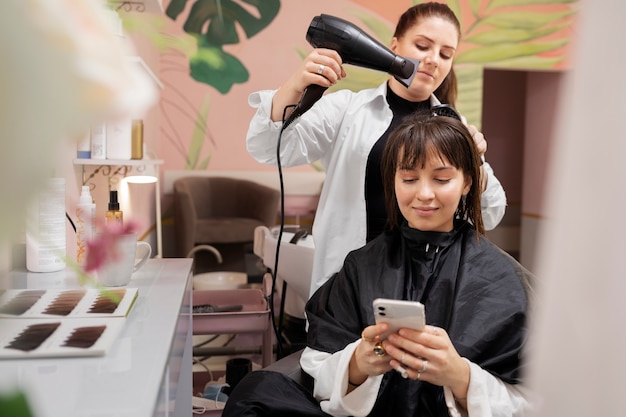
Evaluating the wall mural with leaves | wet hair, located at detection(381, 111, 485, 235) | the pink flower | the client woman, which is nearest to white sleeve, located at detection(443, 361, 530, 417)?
the client woman

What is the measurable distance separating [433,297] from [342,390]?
0.38 m

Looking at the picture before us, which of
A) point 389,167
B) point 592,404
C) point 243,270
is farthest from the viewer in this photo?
point 243,270

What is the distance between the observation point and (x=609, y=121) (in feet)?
0.84

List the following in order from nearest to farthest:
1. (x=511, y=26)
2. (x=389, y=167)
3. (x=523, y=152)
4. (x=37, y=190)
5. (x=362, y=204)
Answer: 1. (x=37, y=190)
2. (x=389, y=167)
3. (x=362, y=204)
4. (x=511, y=26)
5. (x=523, y=152)

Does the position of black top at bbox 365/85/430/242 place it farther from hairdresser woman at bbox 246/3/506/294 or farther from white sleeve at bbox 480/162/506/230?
white sleeve at bbox 480/162/506/230

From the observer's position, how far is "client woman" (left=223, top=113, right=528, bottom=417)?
4.13 ft

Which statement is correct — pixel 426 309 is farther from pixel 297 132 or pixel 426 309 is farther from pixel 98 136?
pixel 98 136

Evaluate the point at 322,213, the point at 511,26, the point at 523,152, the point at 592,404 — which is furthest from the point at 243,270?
the point at 592,404

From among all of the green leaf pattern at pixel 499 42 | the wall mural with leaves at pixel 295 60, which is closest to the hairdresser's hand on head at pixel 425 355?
the wall mural with leaves at pixel 295 60

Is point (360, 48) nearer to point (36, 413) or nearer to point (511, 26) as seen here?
point (36, 413)

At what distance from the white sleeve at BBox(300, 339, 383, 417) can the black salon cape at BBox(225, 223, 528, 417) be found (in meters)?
0.05

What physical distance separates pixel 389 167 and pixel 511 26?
4.19 meters

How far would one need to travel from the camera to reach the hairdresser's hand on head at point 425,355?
1.18m

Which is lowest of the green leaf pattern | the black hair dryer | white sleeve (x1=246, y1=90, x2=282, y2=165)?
white sleeve (x1=246, y1=90, x2=282, y2=165)
